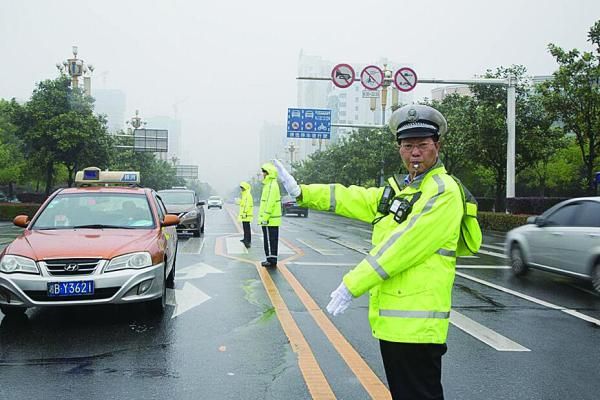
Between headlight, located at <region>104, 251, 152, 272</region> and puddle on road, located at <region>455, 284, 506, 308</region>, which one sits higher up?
headlight, located at <region>104, 251, 152, 272</region>

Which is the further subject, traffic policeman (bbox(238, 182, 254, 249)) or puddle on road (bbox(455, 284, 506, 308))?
traffic policeman (bbox(238, 182, 254, 249))

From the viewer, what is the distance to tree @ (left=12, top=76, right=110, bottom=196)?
3020 cm

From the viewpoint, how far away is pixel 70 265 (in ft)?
19.2

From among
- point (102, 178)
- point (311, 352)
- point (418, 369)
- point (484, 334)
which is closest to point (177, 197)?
point (102, 178)

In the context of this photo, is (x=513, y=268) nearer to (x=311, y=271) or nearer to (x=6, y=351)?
(x=311, y=271)

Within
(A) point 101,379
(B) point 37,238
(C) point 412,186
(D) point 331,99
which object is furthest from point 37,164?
(D) point 331,99

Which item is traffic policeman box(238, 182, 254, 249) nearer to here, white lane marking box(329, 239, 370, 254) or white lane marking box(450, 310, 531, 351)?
white lane marking box(329, 239, 370, 254)

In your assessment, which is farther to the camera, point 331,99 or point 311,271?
point 331,99

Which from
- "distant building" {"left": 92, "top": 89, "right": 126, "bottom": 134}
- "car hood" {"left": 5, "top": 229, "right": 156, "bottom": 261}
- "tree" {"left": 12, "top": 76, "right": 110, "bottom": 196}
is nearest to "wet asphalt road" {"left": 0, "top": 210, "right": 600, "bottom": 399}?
"car hood" {"left": 5, "top": 229, "right": 156, "bottom": 261}

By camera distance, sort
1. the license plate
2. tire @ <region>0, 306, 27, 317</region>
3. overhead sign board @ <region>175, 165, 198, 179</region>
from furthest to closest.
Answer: overhead sign board @ <region>175, 165, 198, 179</region> < tire @ <region>0, 306, 27, 317</region> < the license plate

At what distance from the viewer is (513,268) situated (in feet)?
A: 34.8

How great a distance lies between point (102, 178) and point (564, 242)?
32.7ft

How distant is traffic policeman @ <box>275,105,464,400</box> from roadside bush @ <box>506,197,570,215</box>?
21660mm

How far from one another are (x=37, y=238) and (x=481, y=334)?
189 inches
